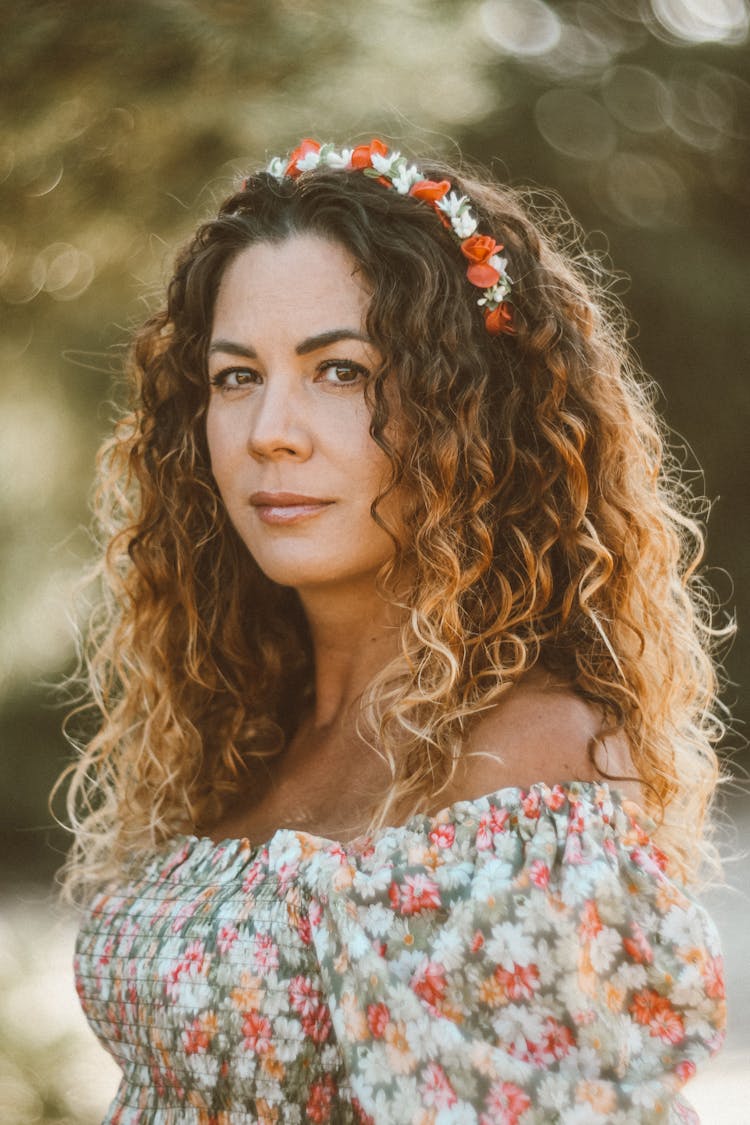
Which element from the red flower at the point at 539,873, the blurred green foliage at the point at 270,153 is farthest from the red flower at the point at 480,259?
the red flower at the point at 539,873

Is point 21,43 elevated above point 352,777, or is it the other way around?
Answer: point 21,43

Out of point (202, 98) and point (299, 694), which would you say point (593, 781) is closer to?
point (299, 694)

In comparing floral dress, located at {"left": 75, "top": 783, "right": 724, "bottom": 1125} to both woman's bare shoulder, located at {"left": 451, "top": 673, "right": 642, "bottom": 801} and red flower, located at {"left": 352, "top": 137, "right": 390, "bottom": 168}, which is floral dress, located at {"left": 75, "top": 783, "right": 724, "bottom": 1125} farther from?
red flower, located at {"left": 352, "top": 137, "right": 390, "bottom": 168}

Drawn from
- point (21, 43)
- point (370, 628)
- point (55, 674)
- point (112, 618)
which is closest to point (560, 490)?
point (370, 628)

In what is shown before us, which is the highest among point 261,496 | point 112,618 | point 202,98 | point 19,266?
point 202,98

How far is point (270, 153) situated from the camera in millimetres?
2359

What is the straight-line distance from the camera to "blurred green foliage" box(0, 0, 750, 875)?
2195 mm

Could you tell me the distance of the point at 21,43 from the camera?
208cm

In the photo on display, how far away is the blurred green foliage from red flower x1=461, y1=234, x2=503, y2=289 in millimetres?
656

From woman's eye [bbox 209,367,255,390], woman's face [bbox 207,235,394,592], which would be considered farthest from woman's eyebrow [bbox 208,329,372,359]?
woman's eye [bbox 209,367,255,390]

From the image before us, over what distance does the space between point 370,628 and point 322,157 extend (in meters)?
0.66

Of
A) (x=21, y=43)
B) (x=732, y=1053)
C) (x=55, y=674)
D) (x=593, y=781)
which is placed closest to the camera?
(x=593, y=781)

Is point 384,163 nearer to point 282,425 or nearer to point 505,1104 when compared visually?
point 282,425

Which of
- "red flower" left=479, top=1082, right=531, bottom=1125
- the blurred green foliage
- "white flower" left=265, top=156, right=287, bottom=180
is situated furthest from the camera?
the blurred green foliage
